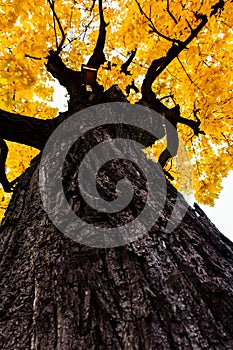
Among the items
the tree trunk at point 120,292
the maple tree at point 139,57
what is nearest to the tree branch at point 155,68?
the maple tree at point 139,57

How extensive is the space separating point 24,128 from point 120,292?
93.2 inches

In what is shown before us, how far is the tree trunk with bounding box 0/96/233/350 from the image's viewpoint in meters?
1.10

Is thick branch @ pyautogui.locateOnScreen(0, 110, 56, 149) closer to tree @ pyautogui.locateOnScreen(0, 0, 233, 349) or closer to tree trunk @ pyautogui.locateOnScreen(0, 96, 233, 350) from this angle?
tree @ pyautogui.locateOnScreen(0, 0, 233, 349)

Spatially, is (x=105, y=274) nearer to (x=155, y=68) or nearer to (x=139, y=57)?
Result: (x=155, y=68)

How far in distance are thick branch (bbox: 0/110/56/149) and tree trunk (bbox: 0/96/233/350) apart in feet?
5.19

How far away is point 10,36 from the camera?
4.02m

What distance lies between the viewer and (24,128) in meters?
3.12

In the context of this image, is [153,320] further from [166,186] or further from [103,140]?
[103,140]

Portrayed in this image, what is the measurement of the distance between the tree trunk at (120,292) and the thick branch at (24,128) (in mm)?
1583

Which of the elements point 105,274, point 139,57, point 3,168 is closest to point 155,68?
point 139,57

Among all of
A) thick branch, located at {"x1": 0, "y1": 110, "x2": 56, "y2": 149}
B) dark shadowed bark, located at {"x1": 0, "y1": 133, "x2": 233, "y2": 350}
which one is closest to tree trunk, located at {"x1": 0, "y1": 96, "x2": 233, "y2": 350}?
dark shadowed bark, located at {"x1": 0, "y1": 133, "x2": 233, "y2": 350}

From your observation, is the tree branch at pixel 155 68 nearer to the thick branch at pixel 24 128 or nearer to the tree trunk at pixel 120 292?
the thick branch at pixel 24 128

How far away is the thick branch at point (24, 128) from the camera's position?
10.1ft

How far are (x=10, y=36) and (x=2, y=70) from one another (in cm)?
106
